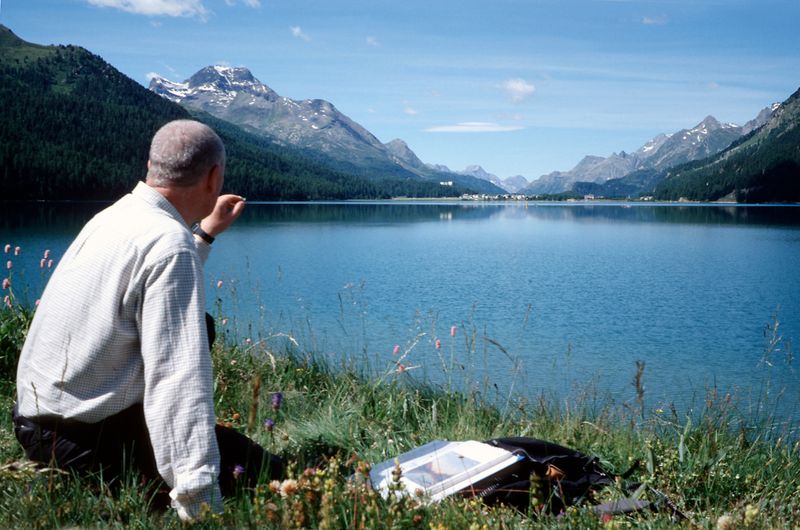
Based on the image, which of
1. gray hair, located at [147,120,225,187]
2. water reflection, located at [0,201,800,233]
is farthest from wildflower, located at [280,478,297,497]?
water reflection, located at [0,201,800,233]

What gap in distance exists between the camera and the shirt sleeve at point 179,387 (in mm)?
2348

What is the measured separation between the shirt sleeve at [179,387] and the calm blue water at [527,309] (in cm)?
334

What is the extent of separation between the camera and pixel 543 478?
3201 mm

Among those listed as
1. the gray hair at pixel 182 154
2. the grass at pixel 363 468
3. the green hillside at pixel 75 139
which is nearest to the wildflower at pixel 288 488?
the grass at pixel 363 468

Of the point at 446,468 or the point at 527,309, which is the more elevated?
the point at 446,468

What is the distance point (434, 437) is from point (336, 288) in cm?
1912

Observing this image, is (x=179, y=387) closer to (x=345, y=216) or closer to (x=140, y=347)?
(x=140, y=347)

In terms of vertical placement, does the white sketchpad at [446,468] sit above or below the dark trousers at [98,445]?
below

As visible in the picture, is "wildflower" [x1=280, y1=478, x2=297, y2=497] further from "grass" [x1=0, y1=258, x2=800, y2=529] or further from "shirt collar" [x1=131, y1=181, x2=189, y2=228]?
"shirt collar" [x1=131, y1=181, x2=189, y2=228]

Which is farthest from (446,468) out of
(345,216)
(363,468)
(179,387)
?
(345,216)

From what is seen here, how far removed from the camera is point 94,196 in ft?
359

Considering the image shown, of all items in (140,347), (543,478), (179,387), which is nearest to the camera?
(179,387)

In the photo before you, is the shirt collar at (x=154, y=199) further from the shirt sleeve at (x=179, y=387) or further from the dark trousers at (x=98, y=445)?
the dark trousers at (x=98, y=445)

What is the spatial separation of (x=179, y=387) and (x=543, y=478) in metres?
1.77
